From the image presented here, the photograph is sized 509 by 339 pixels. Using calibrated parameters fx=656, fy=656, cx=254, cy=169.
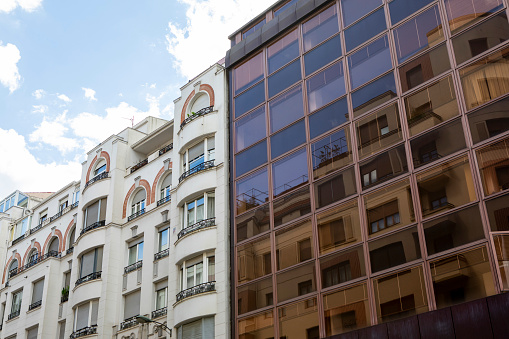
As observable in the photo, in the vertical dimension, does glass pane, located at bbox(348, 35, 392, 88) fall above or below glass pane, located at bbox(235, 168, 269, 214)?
above

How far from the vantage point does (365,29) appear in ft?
88.2

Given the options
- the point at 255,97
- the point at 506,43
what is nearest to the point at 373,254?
the point at 506,43

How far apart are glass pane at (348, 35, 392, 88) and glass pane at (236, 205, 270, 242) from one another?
656 centimetres

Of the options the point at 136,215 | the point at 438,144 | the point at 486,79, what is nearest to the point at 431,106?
the point at 438,144

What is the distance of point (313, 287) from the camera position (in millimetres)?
24547

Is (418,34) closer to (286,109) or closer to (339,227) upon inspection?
(286,109)

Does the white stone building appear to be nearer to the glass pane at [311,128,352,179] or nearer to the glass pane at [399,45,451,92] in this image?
the glass pane at [311,128,352,179]

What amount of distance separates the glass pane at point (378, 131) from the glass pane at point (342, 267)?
380 cm

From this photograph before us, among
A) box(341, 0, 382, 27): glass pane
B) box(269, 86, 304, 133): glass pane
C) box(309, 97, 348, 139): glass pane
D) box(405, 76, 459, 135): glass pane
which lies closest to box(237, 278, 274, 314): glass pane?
box(309, 97, 348, 139): glass pane

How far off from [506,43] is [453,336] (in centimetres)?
971

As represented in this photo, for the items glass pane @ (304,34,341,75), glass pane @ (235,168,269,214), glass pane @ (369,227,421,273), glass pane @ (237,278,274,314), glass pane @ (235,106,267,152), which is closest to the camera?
glass pane @ (369,227,421,273)

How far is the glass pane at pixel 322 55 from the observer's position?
27.9m

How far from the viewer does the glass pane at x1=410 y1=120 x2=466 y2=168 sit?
21984mm

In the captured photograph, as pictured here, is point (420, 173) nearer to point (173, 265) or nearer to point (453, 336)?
point (453, 336)
